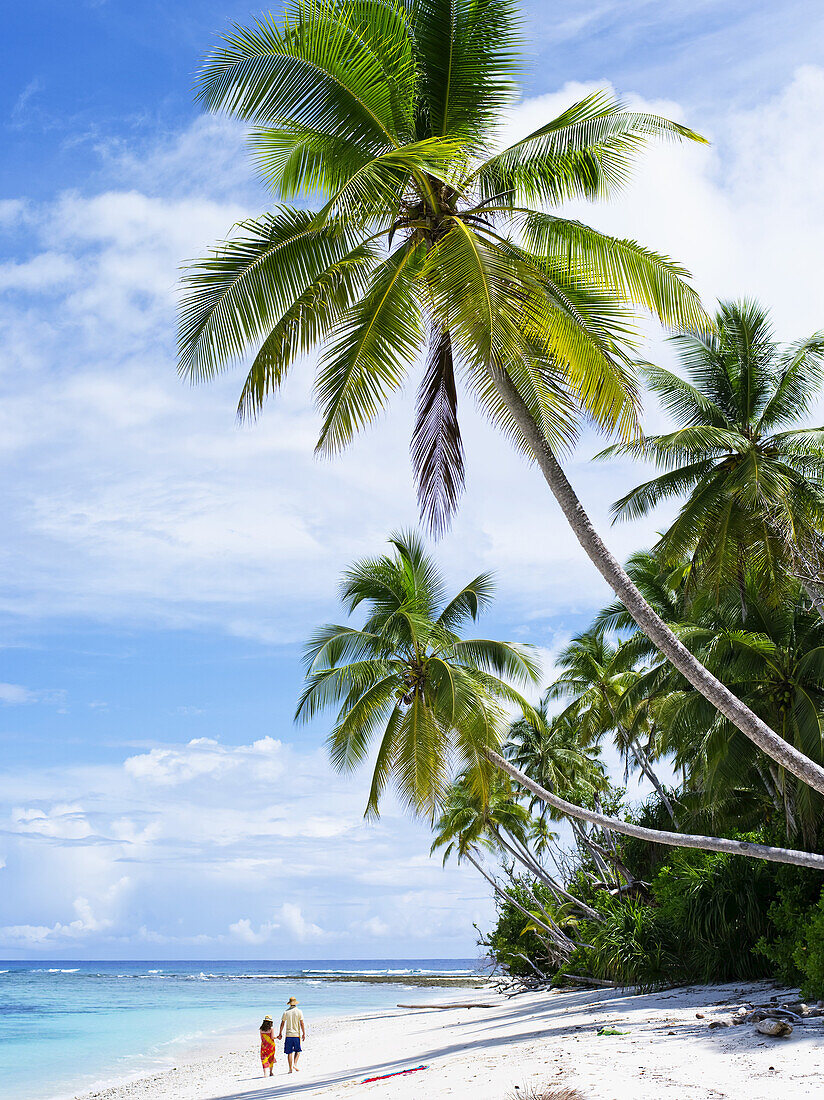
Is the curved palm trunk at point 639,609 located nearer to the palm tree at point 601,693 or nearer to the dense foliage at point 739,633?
the dense foliage at point 739,633

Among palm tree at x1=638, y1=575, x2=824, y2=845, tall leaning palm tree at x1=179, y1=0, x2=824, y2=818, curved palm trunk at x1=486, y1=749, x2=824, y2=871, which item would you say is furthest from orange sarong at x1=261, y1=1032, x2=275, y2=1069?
tall leaning palm tree at x1=179, y1=0, x2=824, y2=818

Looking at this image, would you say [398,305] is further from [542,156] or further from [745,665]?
[745,665]

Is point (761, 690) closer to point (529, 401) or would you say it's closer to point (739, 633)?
point (739, 633)

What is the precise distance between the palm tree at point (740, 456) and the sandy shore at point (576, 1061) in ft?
22.4

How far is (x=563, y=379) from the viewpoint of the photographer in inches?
324

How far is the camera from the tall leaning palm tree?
7551mm

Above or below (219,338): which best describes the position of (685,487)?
above

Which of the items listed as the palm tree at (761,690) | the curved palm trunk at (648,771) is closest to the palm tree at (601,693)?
the curved palm trunk at (648,771)

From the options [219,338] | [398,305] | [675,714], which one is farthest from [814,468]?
[219,338]

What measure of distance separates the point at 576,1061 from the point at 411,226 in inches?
323

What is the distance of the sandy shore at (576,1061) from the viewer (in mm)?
7180

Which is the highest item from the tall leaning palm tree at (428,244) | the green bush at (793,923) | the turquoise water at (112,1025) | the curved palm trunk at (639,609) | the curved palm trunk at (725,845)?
the tall leaning palm tree at (428,244)

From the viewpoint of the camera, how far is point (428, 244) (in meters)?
8.00

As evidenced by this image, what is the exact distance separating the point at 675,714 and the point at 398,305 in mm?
10356
